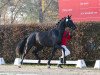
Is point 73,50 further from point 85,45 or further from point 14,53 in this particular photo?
point 14,53

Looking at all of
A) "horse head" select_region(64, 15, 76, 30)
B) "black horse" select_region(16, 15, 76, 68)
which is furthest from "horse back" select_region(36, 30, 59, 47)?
"horse head" select_region(64, 15, 76, 30)

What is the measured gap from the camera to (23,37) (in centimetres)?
2084

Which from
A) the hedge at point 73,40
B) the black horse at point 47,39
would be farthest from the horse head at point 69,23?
the hedge at point 73,40

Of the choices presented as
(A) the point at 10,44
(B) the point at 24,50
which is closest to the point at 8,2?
(A) the point at 10,44

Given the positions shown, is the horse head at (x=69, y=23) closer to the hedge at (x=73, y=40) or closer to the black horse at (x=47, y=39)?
the black horse at (x=47, y=39)

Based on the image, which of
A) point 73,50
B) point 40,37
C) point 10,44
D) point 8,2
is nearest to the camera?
point 40,37

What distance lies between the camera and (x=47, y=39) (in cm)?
1827

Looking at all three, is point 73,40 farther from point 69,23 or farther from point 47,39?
point 69,23

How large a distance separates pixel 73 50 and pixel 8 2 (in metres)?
20.0

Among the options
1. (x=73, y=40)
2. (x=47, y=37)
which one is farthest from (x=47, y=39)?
(x=73, y=40)

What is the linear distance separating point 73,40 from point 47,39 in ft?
6.37

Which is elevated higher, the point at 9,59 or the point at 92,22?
the point at 92,22

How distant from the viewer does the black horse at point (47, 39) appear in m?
17.8

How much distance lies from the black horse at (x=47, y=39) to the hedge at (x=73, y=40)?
1454 millimetres
